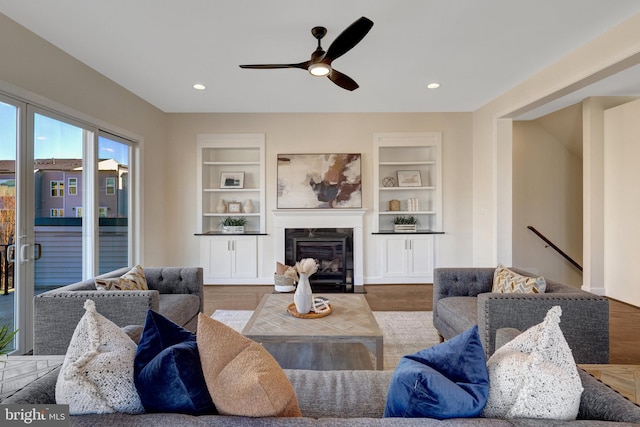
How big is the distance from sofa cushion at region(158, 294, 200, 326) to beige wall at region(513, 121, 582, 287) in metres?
5.01

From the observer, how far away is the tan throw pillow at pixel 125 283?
88.3 inches

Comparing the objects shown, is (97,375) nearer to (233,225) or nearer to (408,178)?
(233,225)

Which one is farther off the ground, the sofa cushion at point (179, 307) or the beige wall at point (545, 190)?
the beige wall at point (545, 190)

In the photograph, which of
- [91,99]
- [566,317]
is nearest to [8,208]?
[91,99]

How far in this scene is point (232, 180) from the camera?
16.6 ft

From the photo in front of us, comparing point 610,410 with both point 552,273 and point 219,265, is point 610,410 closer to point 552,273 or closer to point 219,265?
point 219,265

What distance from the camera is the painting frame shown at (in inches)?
198

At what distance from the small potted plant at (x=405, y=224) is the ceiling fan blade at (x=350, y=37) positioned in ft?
10.2

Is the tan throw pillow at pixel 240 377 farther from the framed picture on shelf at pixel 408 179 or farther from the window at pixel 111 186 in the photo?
the framed picture on shelf at pixel 408 179

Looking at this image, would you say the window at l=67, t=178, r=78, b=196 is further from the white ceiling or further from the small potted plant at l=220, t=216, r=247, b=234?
the small potted plant at l=220, t=216, r=247, b=234

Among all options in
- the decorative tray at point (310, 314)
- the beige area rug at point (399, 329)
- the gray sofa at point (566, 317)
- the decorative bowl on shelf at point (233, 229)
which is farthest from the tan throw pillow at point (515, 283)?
the decorative bowl on shelf at point (233, 229)

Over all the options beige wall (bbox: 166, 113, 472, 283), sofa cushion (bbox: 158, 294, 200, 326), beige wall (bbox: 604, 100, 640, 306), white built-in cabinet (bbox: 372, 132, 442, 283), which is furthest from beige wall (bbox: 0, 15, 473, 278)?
sofa cushion (bbox: 158, 294, 200, 326)

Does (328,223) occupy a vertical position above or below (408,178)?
below

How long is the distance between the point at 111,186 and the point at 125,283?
1940mm
